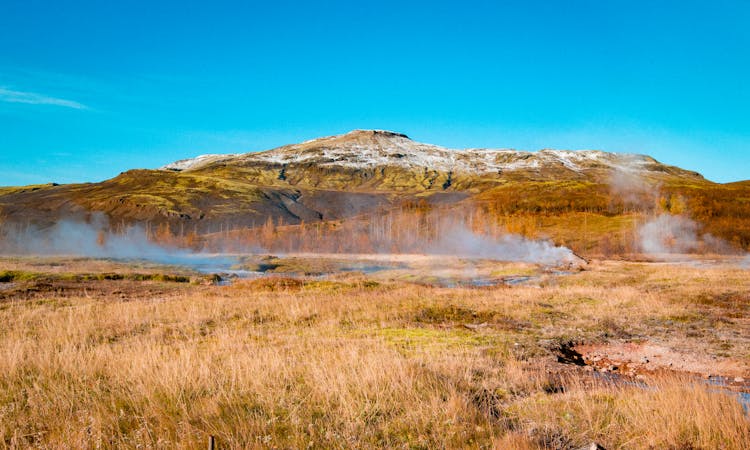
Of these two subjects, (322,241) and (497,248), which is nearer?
(497,248)

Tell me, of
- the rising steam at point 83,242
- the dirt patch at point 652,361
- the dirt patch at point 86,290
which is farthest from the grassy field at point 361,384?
the rising steam at point 83,242

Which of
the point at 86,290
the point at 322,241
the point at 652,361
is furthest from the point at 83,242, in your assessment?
the point at 652,361

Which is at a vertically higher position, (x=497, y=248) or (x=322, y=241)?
(x=322, y=241)

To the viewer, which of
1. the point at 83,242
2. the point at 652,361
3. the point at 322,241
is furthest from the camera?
the point at 83,242

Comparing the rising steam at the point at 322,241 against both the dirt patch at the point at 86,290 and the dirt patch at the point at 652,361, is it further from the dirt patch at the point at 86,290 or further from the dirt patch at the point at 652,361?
the dirt patch at the point at 652,361

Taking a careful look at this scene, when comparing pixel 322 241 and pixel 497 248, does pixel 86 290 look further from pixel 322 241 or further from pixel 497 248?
pixel 322 241

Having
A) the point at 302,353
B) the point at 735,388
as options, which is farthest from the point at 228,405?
the point at 735,388

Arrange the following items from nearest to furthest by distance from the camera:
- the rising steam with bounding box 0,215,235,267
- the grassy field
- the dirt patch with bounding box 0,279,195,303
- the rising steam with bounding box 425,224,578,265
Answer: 1. the grassy field
2. the dirt patch with bounding box 0,279,195,303
3. the rising steam with bounding box 425,224,578,265
4. the rising steam with bounding box 0,215,235,267

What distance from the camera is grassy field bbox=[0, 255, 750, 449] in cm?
633

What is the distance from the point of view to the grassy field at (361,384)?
6332 mm

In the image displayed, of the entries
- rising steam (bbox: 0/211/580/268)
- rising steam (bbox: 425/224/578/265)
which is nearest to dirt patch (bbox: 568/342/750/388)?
rising steam (bbox: 425/224/578/265)

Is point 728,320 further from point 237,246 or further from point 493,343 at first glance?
point 237,246

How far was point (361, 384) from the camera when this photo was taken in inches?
314

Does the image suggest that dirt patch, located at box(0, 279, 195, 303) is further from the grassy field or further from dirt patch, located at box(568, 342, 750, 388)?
dirt patch, located at box(568, 342, 750, 388)
